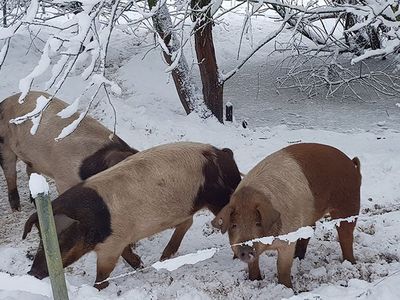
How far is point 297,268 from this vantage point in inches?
221

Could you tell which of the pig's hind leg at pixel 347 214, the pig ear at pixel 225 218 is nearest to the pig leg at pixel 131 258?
the pig ear at pixel 225 218

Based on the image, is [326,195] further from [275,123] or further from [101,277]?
[275,123]

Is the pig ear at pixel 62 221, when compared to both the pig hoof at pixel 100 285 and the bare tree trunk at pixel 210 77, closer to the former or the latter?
the pig hoof at pixel 100 285

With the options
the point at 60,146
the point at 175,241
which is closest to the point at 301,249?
the point at 175,241

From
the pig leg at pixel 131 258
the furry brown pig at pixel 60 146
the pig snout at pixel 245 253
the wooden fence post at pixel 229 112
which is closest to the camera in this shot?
the pig snout at pixel 245 253

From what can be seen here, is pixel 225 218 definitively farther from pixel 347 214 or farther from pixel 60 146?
pixel 60 146

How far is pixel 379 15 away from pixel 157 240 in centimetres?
315

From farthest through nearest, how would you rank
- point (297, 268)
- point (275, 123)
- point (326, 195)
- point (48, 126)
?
point (275, 123), point (48, 126), point (297, 268), point (326, 195)

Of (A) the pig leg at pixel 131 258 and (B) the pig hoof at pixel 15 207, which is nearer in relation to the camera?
(A) the pig leg at pixel 131 258

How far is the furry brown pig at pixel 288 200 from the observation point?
4656mm

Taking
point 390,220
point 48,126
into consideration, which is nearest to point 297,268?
point 390,220

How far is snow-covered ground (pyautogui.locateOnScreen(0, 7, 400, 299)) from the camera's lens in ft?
15.9

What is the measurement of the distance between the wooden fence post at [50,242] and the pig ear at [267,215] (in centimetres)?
177

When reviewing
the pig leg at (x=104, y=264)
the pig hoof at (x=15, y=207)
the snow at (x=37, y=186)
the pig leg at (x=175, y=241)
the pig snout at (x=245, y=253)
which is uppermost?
the snow at (x=37, y=186)
